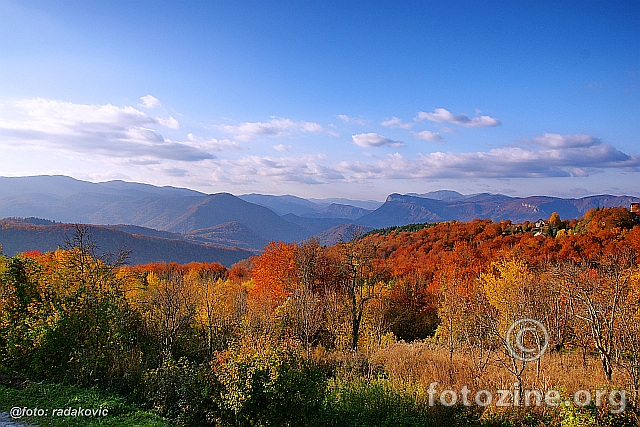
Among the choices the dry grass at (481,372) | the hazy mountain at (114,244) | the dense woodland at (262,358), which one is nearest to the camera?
the dense woodland at (262,358)

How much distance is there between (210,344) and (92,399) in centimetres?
511

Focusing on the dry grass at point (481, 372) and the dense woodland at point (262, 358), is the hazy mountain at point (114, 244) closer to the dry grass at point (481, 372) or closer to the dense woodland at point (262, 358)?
the dense woodland at point (262, 358)

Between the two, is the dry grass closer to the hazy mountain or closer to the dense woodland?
the dense woodland

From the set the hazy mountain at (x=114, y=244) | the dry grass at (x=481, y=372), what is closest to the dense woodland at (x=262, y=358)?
the dry grass at (x=481, y=372)

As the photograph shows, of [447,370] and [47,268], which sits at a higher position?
[47,268]

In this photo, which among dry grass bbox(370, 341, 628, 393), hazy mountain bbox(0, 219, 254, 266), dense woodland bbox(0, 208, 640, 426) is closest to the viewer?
dense woodland bbox(0, 208, 640, 426)

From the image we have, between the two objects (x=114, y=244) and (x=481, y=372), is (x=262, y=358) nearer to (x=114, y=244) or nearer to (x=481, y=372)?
(x=481, y=372)

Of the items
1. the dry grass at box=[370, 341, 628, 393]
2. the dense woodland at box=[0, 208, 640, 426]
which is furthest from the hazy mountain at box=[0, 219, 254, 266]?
the dry grass at box=[370, 341, 628, 393]

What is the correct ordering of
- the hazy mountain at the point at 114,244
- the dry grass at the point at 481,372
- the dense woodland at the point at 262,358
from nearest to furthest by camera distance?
the dense woodland at the point at 262,358 < the dry grass at the point at 481,372 < the hazy mountain at the point at 114,244

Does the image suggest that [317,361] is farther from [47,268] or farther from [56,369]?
[47,268]

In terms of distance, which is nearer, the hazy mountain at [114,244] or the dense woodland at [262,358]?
the dense woodland at [262,358]

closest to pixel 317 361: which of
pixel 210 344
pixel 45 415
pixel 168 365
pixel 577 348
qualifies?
pixel 210 344

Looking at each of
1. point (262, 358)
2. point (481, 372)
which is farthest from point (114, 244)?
point (481, 372)

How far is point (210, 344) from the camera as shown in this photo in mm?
15773
